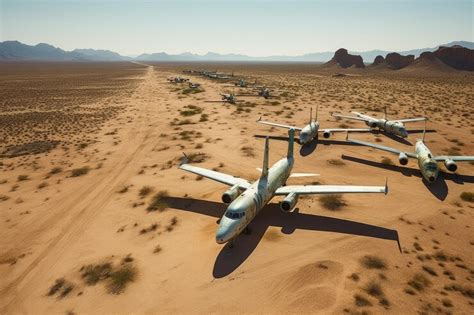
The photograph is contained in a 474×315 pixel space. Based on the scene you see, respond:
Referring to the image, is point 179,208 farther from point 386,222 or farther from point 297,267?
point 386,222

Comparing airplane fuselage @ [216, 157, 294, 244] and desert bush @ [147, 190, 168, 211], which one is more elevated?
airplane fuselage @ [216, 157, 294, 244]

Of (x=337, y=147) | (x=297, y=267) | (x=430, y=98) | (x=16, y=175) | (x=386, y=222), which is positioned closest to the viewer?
(x=297, y=267)

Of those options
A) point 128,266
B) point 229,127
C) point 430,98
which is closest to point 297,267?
point 128,266

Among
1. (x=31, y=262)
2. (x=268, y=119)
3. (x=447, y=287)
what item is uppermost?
(x=268, y=119)

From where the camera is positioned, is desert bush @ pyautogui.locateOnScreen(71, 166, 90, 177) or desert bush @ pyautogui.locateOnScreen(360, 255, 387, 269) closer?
desert bush @ pyautogui.locateOnScreen(360, 255, 387, 269)

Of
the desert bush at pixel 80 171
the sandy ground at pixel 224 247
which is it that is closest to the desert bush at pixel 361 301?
the sandy ground at pixel 224 247

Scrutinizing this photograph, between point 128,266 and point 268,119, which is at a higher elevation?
point 268,119

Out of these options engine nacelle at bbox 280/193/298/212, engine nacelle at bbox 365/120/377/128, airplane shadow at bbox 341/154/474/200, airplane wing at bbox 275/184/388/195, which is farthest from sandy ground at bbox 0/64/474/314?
engine nacelle at bbox 365/120/377/128

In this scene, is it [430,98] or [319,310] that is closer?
[319,310]

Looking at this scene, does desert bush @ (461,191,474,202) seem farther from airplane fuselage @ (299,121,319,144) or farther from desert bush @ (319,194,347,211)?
airplane fuselage @ (299,121,319,144)
